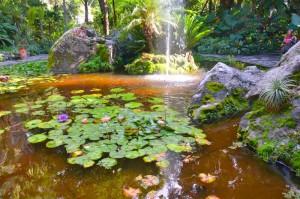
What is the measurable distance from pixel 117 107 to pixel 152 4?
507 centimetres

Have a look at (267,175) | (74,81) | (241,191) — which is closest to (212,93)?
(267,175)

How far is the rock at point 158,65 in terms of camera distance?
27.4 ft

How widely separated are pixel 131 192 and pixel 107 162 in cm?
56

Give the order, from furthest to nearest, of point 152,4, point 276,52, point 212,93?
point 276,52, point 152,4, point 212,93

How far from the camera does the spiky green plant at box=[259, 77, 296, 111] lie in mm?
2996

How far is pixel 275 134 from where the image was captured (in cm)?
279

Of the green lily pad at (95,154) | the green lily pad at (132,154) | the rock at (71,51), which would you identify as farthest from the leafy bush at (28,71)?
the green lily pad at (132,154)

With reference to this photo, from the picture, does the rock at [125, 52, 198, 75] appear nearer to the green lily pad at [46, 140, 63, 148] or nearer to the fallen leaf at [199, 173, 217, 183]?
the green lily pad at [46, 140, 63, 148]

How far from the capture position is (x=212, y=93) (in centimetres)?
414

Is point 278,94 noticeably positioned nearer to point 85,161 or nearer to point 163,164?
point 163,164

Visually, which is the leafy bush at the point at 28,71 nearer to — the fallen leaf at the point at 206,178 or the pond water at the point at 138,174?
the pond water at the point at 138,174

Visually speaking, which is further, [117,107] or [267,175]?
[117,107]

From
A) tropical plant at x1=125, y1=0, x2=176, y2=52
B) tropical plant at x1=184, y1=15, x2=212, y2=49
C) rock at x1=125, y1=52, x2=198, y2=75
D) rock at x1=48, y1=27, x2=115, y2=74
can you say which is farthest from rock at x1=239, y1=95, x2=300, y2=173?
rock at x1=48, y1=27, x2=115, y2=74

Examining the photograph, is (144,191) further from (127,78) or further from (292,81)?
(127,78)
